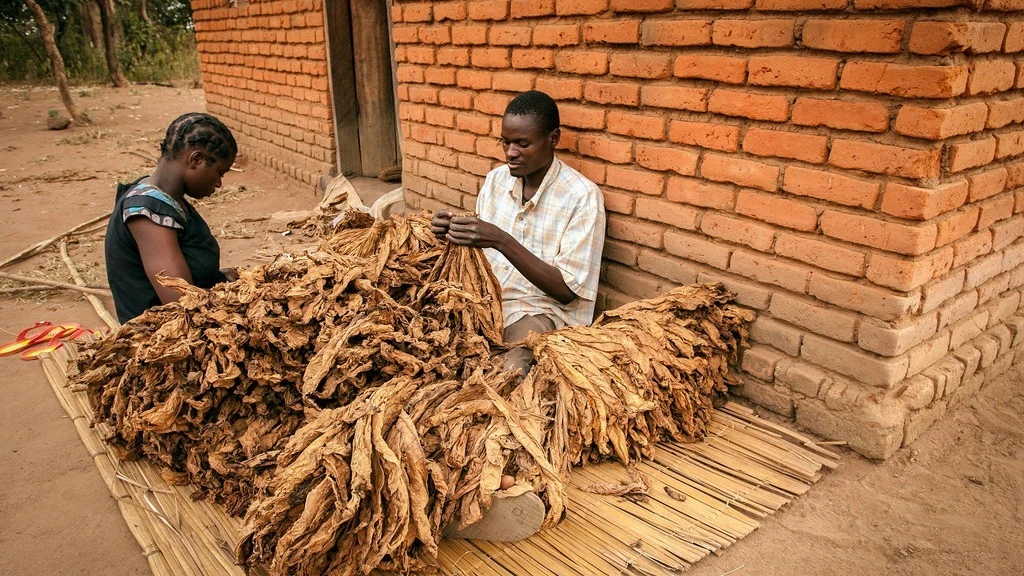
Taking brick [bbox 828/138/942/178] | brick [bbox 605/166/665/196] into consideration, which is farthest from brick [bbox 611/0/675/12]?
brick [bbox 828/138/942/178]

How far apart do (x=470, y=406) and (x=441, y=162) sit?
246 cm

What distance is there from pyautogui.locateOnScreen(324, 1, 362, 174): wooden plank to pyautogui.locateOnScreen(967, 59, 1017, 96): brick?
519 cm

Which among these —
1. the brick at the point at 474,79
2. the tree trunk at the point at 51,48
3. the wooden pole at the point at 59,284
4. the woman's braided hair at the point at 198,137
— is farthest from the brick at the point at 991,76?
the tree trunk at the point at 51,48

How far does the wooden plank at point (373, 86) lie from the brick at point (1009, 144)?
509cm

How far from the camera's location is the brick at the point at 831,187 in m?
2.24

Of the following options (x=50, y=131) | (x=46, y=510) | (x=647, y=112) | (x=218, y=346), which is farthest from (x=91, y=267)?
(x=50, y=131)

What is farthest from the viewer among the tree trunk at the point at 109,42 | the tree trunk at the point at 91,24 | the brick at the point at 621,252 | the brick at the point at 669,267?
the tree trunk at the point at 91,24

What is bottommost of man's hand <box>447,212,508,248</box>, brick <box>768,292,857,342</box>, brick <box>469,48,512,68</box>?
brick <box>768,292,857,342</box>

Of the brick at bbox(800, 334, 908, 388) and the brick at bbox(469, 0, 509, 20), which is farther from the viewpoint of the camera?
the brick at bbox(469, 0, 509, 20)

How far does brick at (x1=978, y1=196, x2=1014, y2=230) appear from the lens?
8.18 feet

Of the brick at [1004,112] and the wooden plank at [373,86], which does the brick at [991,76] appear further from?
the wooden plank at [373,86]

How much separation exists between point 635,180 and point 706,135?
17.3 inches

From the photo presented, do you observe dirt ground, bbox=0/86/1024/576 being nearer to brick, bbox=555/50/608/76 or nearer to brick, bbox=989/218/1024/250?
brick, bbox=989/218/1024/250

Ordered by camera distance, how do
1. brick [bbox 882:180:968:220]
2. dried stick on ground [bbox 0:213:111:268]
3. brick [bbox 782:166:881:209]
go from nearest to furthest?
brick [bbox 882:180:968:220] < brick [bbox 782:166:881:209] < dried stick on ground [bbox 0:213:111:268]
